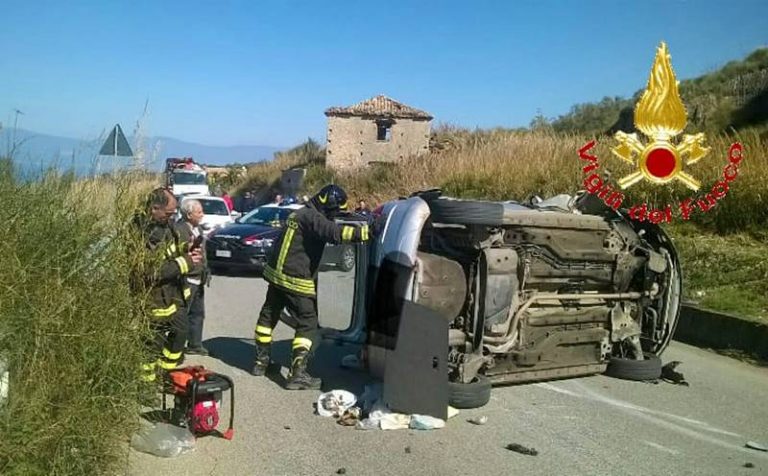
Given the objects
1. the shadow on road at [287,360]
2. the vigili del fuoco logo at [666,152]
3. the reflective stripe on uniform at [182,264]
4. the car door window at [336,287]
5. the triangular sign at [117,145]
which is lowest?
the shadow on road at [287,360]

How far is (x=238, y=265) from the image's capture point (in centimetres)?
1543

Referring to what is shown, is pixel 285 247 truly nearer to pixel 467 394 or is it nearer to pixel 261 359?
pixel 261 359

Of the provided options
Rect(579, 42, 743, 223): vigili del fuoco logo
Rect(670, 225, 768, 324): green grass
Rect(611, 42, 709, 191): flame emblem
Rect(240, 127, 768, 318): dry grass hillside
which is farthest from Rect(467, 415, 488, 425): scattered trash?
Rect(611, 42, 709, 191): flame emblem

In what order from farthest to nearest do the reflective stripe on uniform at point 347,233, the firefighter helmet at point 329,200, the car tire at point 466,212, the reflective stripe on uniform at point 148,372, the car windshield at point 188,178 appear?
the car windshield at point 188,178
the firefighter helmet at point 329,200
the reflective stripe on uniform at point 347,233
the car tire at point 466,212
the reflective stripe on uniform at point 148,372

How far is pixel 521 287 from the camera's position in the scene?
22.0 feet

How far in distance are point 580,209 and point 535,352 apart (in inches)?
64.9

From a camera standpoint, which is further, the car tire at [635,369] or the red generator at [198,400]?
the car tire at [635,369]

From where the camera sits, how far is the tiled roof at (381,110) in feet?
140

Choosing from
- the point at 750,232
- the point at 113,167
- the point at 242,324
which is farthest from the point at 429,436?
the point at 750,232

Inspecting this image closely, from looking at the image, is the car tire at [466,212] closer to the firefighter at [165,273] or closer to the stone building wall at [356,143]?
the firefighter at [165,273]

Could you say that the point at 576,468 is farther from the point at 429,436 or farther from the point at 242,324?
the point at 242,324

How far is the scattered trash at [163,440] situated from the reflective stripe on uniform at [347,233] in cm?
215

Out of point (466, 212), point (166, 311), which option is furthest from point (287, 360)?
point (466, 212)

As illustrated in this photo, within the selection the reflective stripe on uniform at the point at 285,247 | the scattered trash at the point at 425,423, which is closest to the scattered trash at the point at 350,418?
the scattered trash at the point at 425,423
